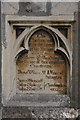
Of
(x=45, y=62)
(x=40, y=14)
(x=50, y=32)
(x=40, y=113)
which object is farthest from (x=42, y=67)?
(x=40, y=14)

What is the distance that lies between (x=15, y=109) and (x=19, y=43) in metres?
1.13

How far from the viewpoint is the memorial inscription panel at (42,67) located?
2322mm

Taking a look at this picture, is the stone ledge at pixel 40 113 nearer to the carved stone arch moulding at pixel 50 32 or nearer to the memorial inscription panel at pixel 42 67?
the memorial inscription panel at pixel 42 67

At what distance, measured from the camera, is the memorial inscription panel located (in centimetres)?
232

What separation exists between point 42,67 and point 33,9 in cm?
102

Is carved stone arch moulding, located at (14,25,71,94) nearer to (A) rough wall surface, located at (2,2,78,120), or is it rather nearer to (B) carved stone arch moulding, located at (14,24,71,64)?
(B) carved stone arch moulding, located at (14,24,71,64)

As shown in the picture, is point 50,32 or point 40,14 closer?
point 40,14

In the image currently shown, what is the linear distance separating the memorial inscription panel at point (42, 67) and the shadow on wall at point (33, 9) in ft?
1.13

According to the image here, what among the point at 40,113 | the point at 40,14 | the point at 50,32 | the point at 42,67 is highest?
the point at 40,14

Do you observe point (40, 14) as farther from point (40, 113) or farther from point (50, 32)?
point (40, 113)

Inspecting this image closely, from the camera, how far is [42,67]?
2332mm

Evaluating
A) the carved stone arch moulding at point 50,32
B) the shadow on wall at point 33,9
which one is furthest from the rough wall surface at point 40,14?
the carved stone arch moulding at point 50,32

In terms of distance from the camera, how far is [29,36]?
87.9 inches

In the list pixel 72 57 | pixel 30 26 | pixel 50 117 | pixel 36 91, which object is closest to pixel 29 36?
pixel 30 26
